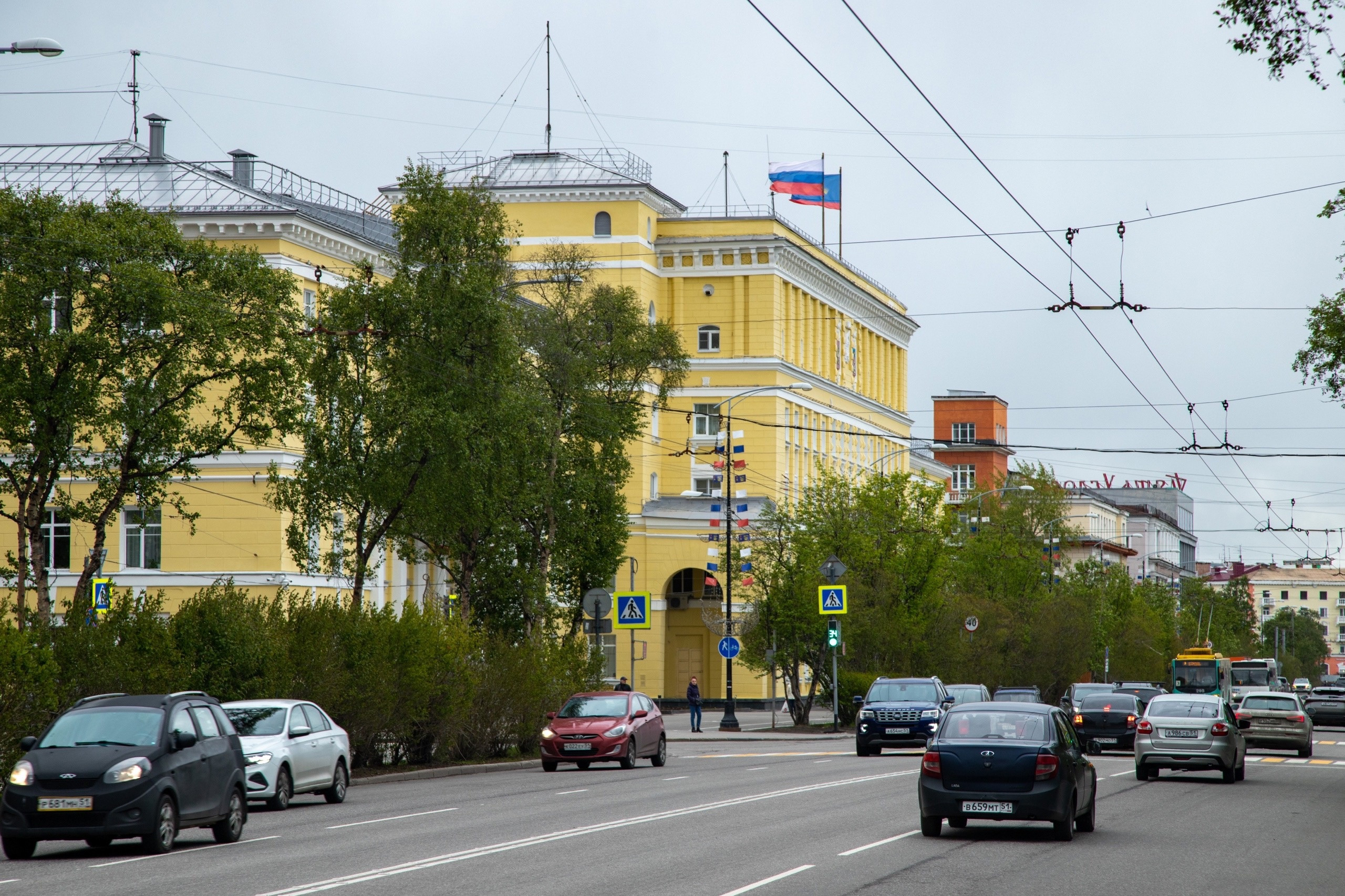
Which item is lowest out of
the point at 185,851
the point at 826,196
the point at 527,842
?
the point at 185,851

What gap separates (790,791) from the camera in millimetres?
26656

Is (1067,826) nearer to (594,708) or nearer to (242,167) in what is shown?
(594,708)

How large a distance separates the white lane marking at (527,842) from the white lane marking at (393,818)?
2827 millimetres

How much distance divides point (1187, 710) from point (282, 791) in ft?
50.1

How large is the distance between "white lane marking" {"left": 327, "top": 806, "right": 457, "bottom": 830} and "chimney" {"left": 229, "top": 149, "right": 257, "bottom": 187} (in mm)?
43484

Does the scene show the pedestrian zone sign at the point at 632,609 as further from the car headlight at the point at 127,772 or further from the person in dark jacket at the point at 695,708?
the car headlight at the point at 127,772

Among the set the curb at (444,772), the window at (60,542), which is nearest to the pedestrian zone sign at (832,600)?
the curb at (444,772)

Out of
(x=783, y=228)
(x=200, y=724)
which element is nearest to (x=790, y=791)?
(x=200, y=724)

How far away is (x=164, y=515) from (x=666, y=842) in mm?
43186

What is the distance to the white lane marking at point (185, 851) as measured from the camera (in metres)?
16.6

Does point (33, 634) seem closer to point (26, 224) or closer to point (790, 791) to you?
point (26, 224)

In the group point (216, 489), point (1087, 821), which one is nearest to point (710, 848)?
Answer: point (1087, 821)

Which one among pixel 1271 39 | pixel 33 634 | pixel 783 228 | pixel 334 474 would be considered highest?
pixel 783 228

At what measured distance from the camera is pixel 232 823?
62.3 feet
